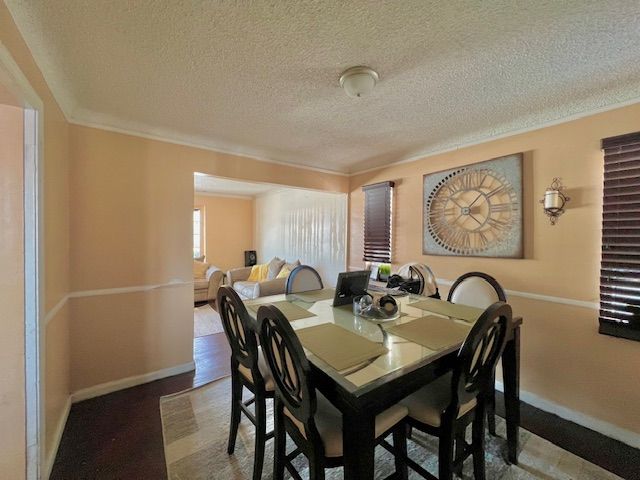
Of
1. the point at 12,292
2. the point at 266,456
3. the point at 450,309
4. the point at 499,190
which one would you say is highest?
the point at 499,190

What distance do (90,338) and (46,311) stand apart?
94 centimetres

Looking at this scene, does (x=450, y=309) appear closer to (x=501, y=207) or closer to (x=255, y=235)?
(x=501, y=207)

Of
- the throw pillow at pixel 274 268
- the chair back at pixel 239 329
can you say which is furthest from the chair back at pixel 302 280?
the throw pillow at pixel 274 268

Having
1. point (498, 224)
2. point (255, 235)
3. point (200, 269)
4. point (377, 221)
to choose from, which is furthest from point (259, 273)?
point (498, 224)

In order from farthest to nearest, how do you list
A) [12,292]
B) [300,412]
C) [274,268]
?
[274,268], [12,292], [300,412]

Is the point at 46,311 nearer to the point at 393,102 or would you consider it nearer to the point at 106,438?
the point at 106,438

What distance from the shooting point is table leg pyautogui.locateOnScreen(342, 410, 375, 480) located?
3.05ft

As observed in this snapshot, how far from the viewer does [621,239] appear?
5.81 ft

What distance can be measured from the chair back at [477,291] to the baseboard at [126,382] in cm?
260

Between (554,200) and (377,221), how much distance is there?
1748 millimetres

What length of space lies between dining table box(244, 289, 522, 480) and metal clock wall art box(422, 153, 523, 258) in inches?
33.7

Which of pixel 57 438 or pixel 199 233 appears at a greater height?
pixel 199 233

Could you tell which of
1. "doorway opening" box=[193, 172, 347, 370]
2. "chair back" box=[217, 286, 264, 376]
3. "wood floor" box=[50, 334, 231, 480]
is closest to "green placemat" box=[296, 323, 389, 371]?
"chair back" box=[217, 286, 264, 376]

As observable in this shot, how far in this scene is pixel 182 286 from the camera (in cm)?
262
